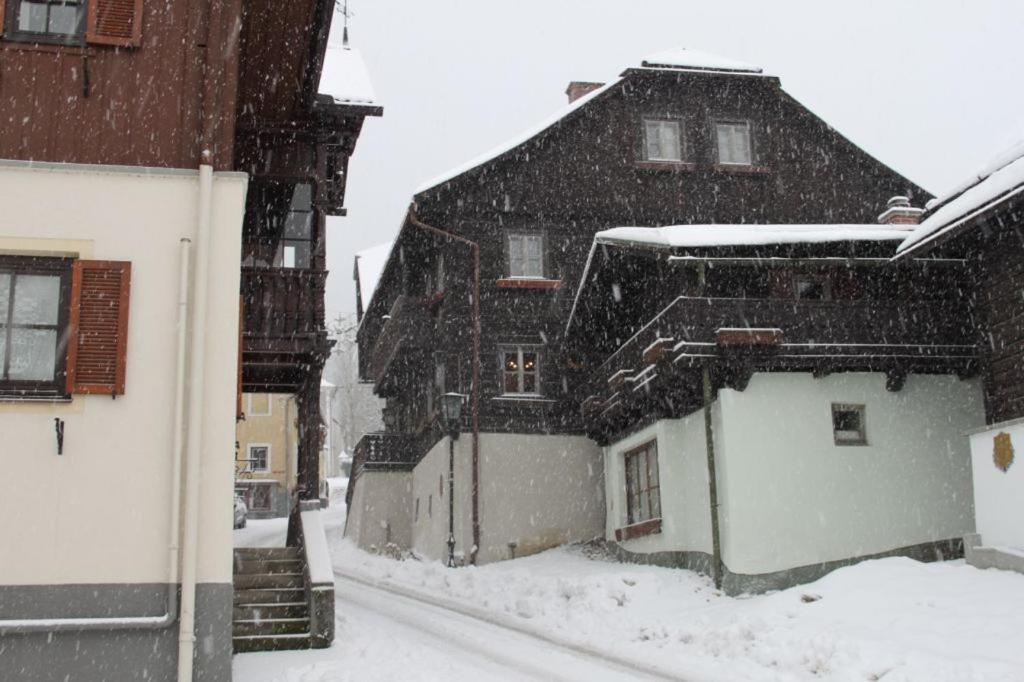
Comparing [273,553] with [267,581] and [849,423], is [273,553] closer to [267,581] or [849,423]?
[267,581]

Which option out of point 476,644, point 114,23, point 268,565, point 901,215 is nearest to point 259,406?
point 901,215

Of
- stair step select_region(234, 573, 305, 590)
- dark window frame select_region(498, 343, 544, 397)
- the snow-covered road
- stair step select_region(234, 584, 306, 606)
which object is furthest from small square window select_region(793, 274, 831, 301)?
stair step select_region(234, 584, 306, 606)

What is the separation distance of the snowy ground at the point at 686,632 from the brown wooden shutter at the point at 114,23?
5.76m

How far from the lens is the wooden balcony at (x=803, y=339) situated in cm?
1694

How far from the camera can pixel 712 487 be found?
1703 centimetres

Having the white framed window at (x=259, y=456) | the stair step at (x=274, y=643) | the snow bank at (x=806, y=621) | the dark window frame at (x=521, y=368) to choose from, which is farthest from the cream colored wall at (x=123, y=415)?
the white framed window at (x=259, y=456)

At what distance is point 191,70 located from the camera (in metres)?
9.83

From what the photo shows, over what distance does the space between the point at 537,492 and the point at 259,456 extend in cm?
3017

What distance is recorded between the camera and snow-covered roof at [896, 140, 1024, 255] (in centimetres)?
1456

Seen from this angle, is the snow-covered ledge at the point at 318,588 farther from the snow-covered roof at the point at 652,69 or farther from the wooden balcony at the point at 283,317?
the snow-covered roof at the point at 652,69

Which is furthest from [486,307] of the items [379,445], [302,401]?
[302,401]

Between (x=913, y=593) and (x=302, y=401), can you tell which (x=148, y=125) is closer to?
(x=302, y=401)

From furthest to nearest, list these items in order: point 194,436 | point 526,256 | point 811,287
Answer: point 526,256 → point 811,287 → point 194,436

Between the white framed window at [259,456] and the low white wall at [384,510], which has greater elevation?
the white framed window at [259,456]
